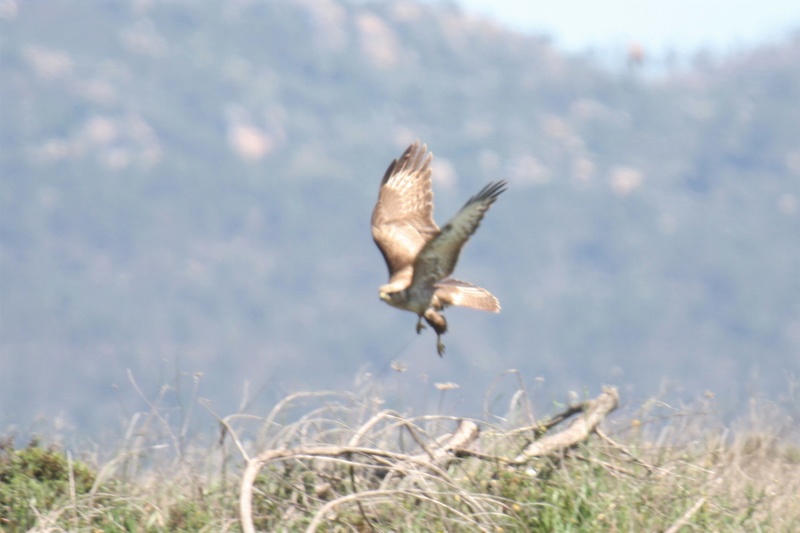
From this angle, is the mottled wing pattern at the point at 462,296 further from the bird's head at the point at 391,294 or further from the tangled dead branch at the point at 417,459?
the tangled dead branch at the point at 417,459

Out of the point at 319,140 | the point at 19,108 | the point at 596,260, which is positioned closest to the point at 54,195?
the point at 19,108

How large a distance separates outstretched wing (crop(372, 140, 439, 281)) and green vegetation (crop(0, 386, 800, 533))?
1.81m

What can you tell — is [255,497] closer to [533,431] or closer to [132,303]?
[533,431]

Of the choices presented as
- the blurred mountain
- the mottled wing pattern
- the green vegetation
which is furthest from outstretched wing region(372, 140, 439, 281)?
the blurred mountain

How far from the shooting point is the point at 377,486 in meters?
5.83

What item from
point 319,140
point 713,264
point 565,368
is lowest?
point 565,368

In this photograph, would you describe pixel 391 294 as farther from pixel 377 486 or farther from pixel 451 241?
pixel 377 486

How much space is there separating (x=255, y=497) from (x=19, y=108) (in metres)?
180

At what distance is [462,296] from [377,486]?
2.03 m

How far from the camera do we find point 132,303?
5497 inches

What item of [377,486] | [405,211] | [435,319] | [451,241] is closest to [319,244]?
[405,211]

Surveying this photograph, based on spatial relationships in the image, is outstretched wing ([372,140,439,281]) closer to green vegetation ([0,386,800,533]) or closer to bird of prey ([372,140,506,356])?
bird of prey ([372,140,506,356])

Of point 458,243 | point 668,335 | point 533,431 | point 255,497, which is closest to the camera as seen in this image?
point 255,497

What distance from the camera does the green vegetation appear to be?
17.7ft
